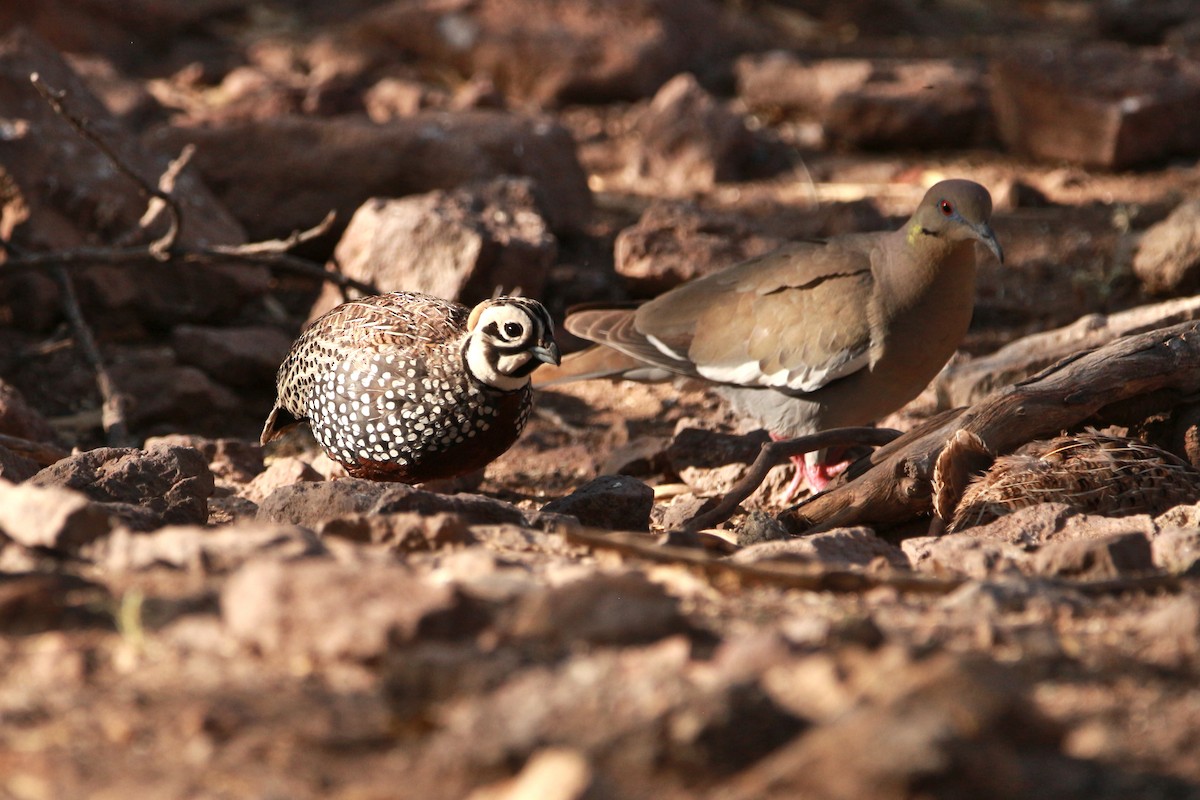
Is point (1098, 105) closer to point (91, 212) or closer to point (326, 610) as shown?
point (91, 212)

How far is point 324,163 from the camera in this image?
844cm

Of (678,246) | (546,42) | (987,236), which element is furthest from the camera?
(546,42)

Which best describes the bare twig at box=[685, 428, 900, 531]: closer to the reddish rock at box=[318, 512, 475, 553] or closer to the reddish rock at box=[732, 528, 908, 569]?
the reddish rock at box=[732, 528, 908, 569]

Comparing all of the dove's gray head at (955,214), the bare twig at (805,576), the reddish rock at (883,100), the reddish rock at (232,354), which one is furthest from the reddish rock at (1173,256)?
the bare twig at (805,576)

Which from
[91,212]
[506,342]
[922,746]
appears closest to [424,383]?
[506,342]

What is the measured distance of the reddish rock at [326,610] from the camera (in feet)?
8.03

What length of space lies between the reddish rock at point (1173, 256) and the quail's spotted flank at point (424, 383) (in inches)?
160

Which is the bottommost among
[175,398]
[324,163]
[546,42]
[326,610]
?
[175,398]

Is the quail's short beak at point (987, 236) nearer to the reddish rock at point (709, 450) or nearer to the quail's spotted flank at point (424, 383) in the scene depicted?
Result: the reddish rock at point (709, 450)

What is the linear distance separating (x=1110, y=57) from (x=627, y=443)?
608cm

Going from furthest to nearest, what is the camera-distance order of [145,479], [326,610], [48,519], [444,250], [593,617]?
1. [444,250]
2. [145,479]
3. [48,519]
4. [593,617]
5. [326,610]

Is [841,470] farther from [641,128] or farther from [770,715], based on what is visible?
[641,128]

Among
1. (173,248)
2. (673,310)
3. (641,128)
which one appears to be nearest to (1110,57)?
(641,128)

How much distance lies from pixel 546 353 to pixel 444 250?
2.47m
